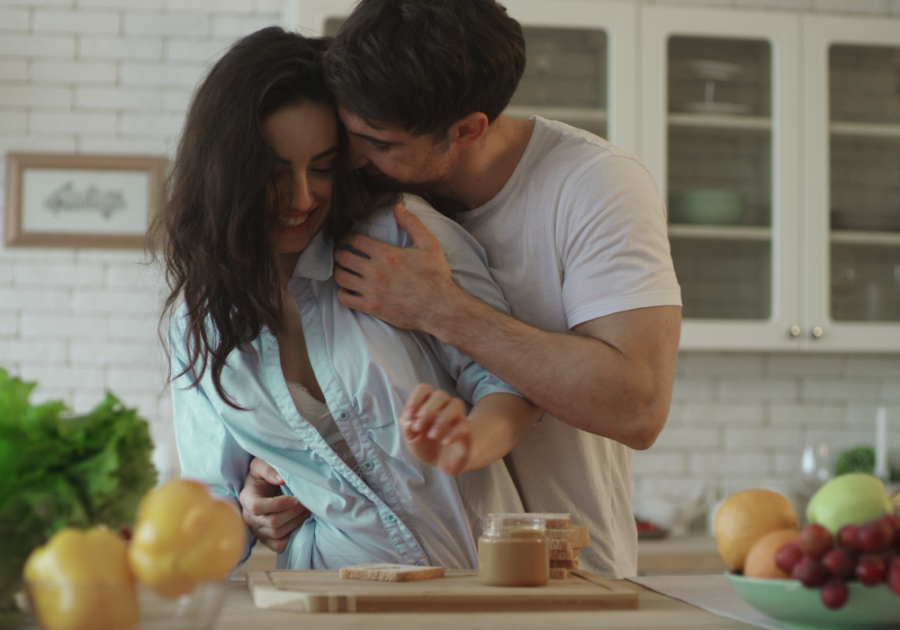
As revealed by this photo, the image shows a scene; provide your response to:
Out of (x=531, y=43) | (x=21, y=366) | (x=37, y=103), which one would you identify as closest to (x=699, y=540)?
(x=531, y=43)

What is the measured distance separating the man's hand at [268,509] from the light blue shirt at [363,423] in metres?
0.02

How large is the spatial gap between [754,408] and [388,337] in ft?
7.17

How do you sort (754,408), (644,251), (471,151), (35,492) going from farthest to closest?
(754,408) < (471,151) < (644,251) < (35,492)

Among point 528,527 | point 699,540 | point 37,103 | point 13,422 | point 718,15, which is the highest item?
point 718,15

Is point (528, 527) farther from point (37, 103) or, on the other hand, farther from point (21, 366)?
point (37, 103)

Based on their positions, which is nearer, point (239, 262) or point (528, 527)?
point (528, 527)

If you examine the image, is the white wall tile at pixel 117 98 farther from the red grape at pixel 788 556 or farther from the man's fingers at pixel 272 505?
the red grape at pixel 788 556

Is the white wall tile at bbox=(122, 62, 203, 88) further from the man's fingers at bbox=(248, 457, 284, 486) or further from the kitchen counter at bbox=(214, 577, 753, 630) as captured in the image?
the kitchen counter at bbox=(214, 577, 753, 630)

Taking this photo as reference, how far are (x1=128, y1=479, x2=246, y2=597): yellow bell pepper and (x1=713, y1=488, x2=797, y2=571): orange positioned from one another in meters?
0.54

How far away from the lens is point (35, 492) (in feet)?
2.67

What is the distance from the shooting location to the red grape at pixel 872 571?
0.85m

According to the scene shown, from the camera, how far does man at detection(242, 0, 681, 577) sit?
1374 millimetres

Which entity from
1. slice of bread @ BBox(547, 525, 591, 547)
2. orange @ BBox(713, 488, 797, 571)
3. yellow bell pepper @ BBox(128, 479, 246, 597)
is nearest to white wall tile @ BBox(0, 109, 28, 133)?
slice of bread @ BBox(547, 525, 591, 547)

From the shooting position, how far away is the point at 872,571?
0.85 metres
